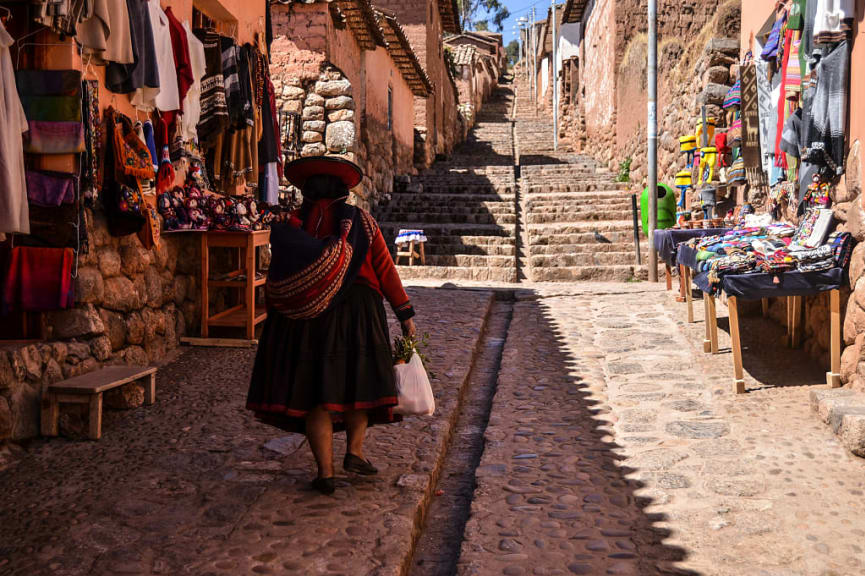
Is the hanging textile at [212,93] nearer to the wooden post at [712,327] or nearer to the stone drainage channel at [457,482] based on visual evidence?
the stone drainage channel at [457,482]

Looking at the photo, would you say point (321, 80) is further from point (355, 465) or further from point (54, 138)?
point (355, 465)

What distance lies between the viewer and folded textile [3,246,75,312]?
4.41 meters

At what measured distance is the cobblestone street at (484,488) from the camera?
118 inches

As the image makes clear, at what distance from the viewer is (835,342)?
5.20 m

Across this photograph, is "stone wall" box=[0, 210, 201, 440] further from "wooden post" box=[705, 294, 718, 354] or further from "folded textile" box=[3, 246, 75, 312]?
"wooden post" box=[705, 294, 718, 354]

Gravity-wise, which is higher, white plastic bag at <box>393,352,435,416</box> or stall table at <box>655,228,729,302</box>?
stall table at <box>655,228,729,302</box>

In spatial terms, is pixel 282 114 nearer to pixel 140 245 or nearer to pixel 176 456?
pixel 140 245

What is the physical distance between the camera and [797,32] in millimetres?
6262

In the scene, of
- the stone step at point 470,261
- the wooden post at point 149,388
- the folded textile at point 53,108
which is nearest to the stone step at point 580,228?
the stone step at point 470,261

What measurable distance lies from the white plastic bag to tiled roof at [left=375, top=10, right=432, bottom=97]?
11913 mm

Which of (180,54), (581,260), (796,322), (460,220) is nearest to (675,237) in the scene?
(796,322)

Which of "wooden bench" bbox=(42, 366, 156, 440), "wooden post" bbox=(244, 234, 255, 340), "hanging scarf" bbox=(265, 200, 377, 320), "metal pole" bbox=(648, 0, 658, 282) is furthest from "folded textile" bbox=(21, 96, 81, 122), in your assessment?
"metal pole" bbox=(648, 0, 658, 282)

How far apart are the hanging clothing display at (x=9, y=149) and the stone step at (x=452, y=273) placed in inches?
339

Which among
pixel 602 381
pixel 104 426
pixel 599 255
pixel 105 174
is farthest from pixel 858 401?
pixel 599 255
